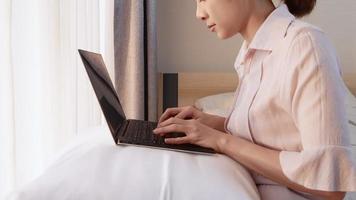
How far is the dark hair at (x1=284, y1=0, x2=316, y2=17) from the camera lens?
3.07 feet

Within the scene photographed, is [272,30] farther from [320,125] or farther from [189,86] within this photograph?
[189,86]

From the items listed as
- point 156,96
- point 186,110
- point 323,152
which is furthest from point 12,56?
point 323,152

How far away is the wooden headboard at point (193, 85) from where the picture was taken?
6.54 ft

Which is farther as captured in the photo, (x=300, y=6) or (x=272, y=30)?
(x=300, y=6)

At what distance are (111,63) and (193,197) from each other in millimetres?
1305

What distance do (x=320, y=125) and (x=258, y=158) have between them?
0.14 meters

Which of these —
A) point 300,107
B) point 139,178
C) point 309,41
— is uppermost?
point 309,41

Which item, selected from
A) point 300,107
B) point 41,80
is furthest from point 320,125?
point 41,80

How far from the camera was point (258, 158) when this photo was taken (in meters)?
0.71

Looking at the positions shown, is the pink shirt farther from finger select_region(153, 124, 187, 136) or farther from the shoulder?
finger select_region(153, 124, 187, 136)

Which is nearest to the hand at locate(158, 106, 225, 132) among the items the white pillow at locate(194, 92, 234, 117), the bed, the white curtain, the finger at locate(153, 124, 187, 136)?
the finger at locate(153, 124, 187, 136)

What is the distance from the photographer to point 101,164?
0.65m

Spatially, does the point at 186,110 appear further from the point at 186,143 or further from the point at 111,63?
the point at 111,63

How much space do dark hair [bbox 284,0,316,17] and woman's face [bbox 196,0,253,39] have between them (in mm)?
133
